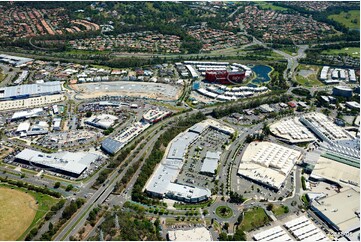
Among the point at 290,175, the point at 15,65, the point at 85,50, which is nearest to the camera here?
the point at 290,175

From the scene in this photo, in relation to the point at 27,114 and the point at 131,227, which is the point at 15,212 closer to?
the point at 131,227

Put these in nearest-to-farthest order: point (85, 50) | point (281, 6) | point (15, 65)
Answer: point (15, 65), point (85, 50), point (281, 6)

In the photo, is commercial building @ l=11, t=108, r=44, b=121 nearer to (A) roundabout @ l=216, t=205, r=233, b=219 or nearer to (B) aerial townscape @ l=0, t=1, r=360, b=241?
(B) aerial townscape @ l=0, t=1, r=360, b=241

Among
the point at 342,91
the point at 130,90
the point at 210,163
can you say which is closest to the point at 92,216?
the point at 210,163

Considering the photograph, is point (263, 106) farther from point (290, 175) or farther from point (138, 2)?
point (138, 2)

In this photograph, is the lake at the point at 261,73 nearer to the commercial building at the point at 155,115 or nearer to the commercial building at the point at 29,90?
the commercial building at the point at 155,115

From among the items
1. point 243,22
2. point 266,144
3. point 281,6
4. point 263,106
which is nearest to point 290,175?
point 266,144
